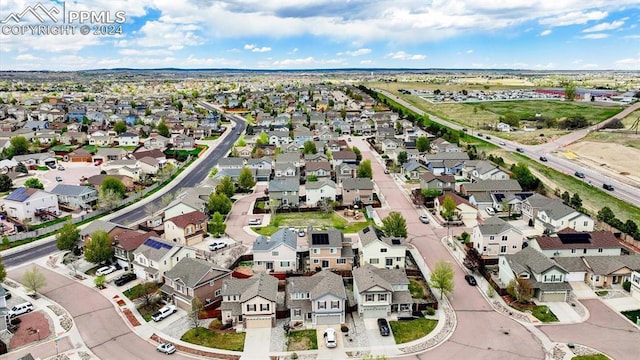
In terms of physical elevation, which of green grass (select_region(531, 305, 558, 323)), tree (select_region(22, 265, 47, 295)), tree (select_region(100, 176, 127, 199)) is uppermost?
tree (select_region(100, 176, 127, 199))

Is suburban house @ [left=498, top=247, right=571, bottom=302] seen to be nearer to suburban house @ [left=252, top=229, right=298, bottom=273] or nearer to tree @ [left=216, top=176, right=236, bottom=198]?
suburban house @ [left=252, top=229, right=298, bottom=273]

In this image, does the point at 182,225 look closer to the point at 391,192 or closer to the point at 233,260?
the point at 233,260

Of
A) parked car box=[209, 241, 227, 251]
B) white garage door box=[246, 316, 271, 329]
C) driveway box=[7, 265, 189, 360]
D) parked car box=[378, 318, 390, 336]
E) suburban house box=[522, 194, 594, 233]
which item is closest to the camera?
driveway box=[7, 265, 189, 360]

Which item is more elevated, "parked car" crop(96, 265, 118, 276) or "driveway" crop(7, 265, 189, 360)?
"parked car" crop(96, 265, 118, 276)

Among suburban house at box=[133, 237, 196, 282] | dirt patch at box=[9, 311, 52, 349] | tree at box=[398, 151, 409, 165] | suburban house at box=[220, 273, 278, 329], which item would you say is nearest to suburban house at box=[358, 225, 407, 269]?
suburban house at box=[220, 273, 278, 329]

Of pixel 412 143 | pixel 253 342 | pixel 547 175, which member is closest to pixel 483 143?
pixel 412 143

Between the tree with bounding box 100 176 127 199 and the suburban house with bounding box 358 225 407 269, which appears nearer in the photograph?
the suburban house with bounding box 358 225 407 269

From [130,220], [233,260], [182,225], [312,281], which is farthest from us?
[130,220]
